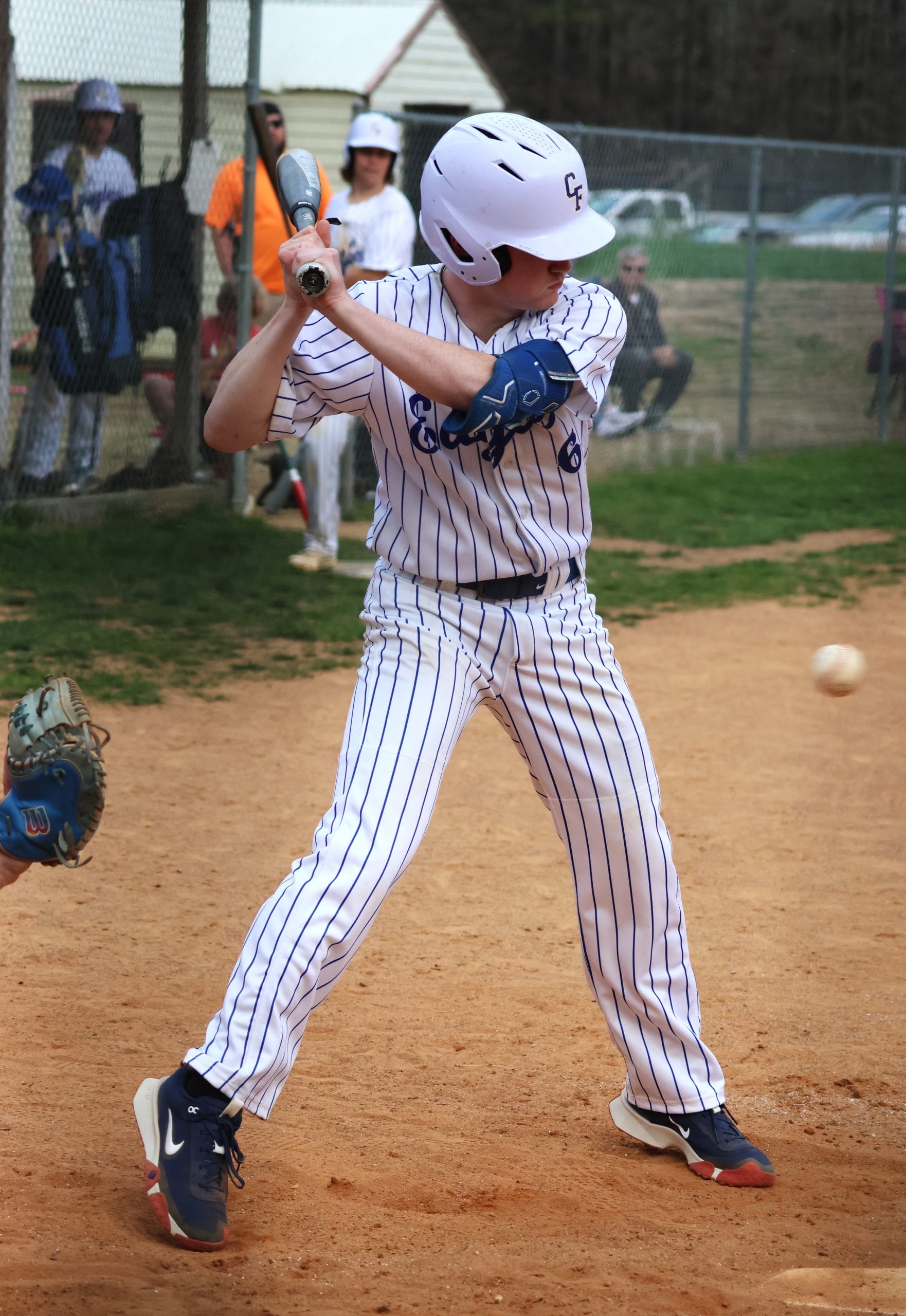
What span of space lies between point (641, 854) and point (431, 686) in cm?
52

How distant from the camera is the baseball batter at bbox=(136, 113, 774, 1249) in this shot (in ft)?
8.33

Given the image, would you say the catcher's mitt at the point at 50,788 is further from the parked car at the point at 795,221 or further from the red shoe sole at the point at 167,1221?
the parked car at the point at 795,221

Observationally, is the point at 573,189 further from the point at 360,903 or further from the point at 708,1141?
the point at 708,1141

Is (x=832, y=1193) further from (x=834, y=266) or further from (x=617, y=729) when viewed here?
(x=834, y=266)

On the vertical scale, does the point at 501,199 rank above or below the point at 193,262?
above

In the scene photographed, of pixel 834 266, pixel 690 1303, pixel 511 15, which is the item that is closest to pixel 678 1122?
pixel 690 1303

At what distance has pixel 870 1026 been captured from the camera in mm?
3658

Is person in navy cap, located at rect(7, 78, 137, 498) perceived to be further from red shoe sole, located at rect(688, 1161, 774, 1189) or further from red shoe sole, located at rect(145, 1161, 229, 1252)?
red shoe sole, located at rect(688, 1161, 774, 1189)

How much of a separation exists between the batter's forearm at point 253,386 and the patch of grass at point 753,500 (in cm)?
737

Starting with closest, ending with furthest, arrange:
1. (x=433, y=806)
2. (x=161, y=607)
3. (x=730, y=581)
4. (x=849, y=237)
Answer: (x=433, y=806)
(x=161, y=607)
(x=730, y=581)
(x=849, y=237)

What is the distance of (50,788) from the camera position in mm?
2637

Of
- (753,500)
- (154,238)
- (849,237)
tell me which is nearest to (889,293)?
(849,237)

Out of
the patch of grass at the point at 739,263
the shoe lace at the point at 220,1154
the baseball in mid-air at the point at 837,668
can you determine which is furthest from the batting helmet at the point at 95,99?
the shoe lace at the point at 220,1154

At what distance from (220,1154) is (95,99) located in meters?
7.26
